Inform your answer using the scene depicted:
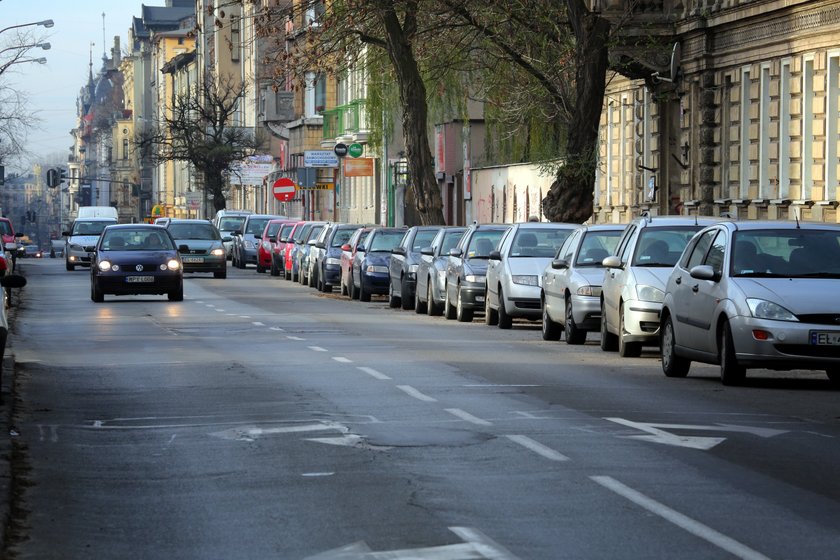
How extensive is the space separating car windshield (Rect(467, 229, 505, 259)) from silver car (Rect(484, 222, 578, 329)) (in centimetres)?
142

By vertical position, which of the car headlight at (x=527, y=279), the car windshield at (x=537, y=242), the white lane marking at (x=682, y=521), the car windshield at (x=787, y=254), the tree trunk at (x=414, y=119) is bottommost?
the white lane marking at (x=682, y=521)

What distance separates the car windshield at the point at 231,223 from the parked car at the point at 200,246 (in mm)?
19504

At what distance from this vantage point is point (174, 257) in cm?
3884

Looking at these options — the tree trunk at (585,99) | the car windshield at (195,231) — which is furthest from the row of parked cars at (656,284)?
the car windshield at (195,231)

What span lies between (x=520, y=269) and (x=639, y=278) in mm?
6840

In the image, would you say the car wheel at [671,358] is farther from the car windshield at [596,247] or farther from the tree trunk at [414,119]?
the tree trunk at [414,119]

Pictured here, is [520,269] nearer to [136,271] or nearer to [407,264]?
[407,264]

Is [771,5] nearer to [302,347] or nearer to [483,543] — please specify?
[302,347]

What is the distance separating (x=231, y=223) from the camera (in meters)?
77.2

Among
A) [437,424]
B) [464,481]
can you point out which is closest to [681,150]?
[437,424]

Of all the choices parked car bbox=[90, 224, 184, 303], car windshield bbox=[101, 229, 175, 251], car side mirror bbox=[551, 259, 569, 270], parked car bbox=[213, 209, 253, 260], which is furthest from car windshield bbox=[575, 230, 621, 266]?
parked car bbox=[213, 209, 253, 260]

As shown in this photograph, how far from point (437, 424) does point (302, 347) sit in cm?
996

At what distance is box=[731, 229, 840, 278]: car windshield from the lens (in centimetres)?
1839

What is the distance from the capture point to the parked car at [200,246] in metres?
55.0
